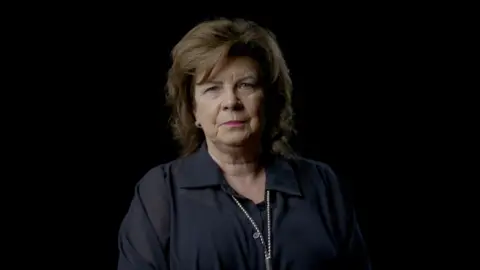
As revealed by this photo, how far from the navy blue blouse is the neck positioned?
2cm

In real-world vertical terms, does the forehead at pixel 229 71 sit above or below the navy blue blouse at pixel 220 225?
above

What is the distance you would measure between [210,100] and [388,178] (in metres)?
0.57

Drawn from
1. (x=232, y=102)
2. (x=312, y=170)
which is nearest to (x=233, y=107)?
(x=232, y=102)

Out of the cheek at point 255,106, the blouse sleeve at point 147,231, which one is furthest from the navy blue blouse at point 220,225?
the cheek at point 255,106

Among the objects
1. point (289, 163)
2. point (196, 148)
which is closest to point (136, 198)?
point (196, 148)

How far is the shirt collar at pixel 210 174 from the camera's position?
4.04ft

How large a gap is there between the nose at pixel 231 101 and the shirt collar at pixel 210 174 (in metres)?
0.12

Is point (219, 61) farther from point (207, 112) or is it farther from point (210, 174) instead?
point (210, 174)

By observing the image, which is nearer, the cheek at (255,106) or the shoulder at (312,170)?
the cheek at (255,106)

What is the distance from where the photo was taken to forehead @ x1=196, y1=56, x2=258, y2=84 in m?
1.18

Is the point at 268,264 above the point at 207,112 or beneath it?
beneath

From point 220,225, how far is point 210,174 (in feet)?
0.30

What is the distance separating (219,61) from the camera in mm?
1180

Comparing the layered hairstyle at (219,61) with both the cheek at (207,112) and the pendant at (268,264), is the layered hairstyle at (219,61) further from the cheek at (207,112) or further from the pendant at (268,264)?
the pendant at (268,264)
